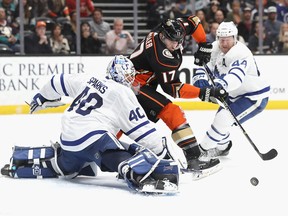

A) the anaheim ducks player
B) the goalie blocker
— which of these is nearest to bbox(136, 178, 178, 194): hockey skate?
the goalie blocker

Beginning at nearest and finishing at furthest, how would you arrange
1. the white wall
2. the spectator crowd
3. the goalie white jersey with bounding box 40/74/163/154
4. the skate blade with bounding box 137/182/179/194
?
the skate blade with bounding box 137/182/179/194 → the goalie white jersey with bounding box 40/74/163/154 → the white wall → the spectator crowd

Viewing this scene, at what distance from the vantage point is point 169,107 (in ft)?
16.6

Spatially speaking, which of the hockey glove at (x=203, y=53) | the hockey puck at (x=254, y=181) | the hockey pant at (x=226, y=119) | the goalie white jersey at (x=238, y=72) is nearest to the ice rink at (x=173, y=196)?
the hockey puck at (x=254, y=181)

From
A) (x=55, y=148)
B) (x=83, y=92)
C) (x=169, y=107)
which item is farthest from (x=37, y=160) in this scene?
(x=169, y=107)

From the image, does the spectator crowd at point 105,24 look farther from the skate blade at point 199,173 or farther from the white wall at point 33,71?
the skate blade at point 199,173

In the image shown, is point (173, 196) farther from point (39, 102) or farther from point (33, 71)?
point (33, 71)

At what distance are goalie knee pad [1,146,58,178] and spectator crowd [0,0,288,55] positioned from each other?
171 inches

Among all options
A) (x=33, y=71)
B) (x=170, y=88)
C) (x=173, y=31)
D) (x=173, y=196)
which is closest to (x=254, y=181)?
(x=173, y=196)

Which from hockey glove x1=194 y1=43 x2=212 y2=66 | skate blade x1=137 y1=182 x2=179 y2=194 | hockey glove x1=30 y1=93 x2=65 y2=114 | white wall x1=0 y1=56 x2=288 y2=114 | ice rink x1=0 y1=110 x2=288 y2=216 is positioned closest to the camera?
ice rink x1=0 y1=110 x2=288 y2=216

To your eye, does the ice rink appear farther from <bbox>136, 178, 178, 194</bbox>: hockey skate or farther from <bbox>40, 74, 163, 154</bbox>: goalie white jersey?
<bbox>40, 74, 163, 154</bbox>: goalie white jersey

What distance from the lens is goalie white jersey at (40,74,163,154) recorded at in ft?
14.5

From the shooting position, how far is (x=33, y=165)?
4719 mm

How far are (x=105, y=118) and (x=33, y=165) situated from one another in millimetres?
586

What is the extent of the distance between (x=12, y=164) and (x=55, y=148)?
28cm
